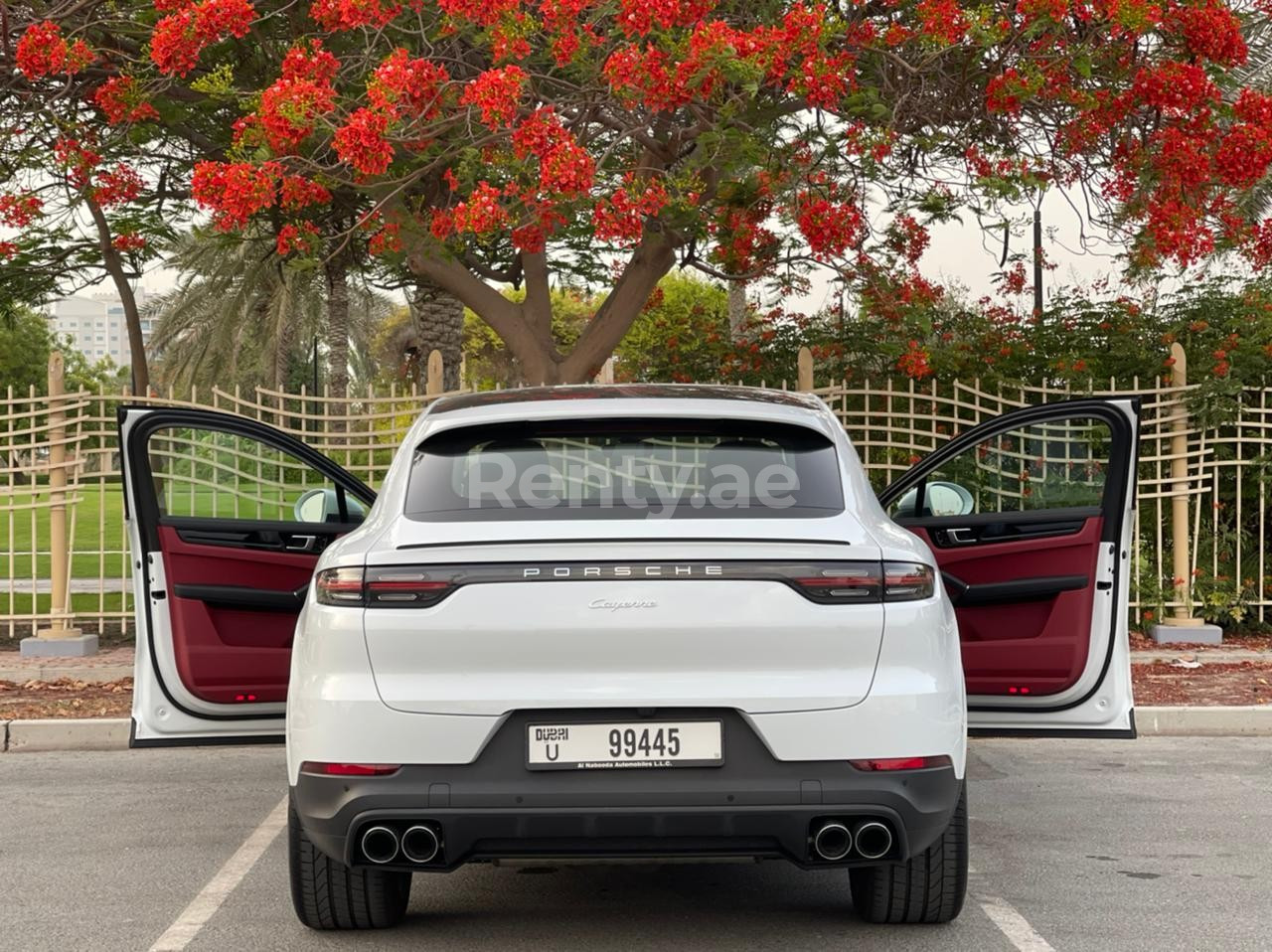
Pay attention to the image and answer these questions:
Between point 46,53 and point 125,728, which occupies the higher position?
point 46,53

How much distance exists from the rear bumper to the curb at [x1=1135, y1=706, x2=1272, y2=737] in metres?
5.72

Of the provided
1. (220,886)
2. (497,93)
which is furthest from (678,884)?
(497,93)

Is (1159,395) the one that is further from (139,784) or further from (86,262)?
(86,262)

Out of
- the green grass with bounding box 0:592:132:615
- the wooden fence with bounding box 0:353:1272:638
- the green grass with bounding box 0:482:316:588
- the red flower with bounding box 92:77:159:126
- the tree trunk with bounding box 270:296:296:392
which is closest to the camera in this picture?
the red flower with bounding box 92:77:159:126

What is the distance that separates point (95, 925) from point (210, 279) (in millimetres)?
30478

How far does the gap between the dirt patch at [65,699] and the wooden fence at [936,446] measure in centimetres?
152

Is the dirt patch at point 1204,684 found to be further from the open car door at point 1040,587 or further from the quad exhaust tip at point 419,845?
the quad exhaust tip at point 419,845

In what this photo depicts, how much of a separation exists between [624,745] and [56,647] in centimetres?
954

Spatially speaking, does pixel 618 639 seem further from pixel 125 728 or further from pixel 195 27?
pixel 195 27

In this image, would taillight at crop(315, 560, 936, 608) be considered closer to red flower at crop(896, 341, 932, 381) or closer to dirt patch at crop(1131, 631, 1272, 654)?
dirt patch at crop(1131, 631, 1272, 654)

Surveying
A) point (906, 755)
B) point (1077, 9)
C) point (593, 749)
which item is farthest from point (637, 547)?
point (1077, 9)

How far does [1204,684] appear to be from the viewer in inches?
432

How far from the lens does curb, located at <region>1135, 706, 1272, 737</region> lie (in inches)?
376

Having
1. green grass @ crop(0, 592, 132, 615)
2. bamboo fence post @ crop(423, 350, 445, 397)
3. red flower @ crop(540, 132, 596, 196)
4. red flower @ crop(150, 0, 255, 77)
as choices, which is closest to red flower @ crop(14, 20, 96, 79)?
red flower @ crop(150, 0, 255, 77)
